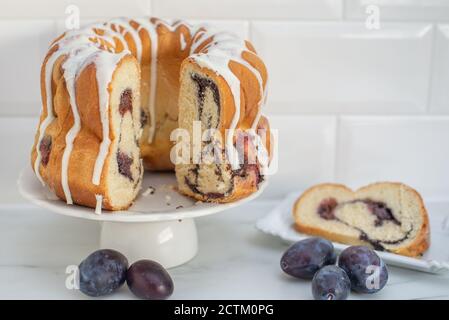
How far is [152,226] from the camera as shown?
1.15 m

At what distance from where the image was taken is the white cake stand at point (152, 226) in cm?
109

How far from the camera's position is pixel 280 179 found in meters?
1.53

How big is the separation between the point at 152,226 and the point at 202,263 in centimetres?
13

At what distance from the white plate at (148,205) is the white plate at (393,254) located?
0.14 meters

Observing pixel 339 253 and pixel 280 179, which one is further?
pixel 280 179

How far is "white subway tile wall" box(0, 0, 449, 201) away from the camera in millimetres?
1387

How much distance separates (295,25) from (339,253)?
535 millimetres

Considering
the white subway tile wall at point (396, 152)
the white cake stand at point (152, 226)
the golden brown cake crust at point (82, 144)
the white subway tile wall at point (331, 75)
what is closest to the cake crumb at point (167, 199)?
the white cake stand at point (152, 226)

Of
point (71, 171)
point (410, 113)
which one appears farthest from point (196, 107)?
point (410, 113)

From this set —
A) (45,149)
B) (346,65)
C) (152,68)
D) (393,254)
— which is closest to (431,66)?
(346,65)

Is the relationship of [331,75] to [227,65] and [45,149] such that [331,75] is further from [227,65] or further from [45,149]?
[45,149]
